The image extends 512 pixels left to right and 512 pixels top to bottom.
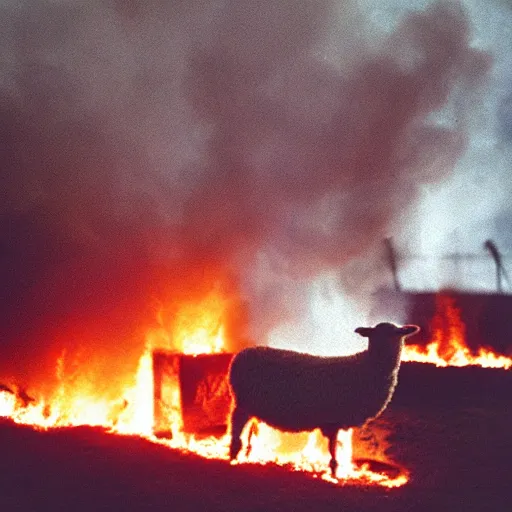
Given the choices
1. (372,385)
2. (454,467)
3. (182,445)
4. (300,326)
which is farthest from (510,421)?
(300,326)

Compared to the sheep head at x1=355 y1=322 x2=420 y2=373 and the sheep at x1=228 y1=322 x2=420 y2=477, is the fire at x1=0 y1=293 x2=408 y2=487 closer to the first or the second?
the sheep at x1=228 y1=322 x2=420 y2=477

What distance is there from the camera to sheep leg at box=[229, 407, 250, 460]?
10.7 metres

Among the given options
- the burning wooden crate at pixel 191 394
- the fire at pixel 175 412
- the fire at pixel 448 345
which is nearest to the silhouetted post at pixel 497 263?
the fire at pixel 448 345

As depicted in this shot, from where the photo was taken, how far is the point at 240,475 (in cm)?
962

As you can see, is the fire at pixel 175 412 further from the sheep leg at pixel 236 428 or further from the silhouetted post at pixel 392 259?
the silhouetted post at pixel 392 259

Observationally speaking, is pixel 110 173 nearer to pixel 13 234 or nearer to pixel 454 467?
pixel 13 234

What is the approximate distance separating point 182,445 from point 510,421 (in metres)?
5.58

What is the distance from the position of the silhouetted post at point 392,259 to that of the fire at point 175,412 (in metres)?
6.50

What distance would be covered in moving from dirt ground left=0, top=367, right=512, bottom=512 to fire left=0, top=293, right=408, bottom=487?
564 mm

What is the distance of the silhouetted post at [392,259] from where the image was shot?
23.5 m

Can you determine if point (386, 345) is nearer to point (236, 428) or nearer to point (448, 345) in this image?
point (236, 428)

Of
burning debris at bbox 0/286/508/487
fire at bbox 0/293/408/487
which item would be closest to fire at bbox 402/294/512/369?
fire at bbox 0/293/408/487

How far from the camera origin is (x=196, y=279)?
19953 mm

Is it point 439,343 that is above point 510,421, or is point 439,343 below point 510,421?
above
